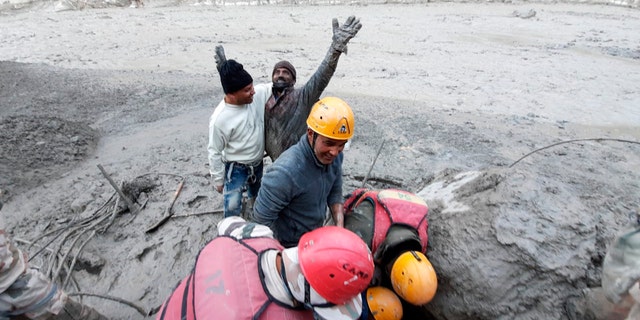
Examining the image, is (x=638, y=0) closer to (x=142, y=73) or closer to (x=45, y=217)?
(x=142, y=73)

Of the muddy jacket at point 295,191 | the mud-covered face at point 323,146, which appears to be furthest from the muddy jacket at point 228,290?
the mud-covered face at point 323,146

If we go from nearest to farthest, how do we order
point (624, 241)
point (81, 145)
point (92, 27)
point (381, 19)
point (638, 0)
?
1. point (624, 241)
2. point (81, 145)
3. point (92, 27)
4. point (381, 19)
5. point (638, 0)

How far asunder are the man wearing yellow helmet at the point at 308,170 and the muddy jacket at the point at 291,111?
1.84 ft

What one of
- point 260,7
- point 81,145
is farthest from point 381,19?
point 81,145

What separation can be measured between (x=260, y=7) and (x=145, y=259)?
19.8 m

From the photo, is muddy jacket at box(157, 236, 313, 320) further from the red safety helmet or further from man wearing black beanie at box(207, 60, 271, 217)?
man wearing black beanie at box(207, 60, 271, 217)

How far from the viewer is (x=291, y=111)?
279 centimetres

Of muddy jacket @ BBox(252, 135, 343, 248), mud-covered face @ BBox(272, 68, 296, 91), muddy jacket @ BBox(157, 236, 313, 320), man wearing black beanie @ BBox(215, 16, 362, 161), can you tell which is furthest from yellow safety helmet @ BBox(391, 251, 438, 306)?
mud-covered face @ BBox(272, 68, 296, 91)

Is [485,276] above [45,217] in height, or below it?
above

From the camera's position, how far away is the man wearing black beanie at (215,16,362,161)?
267 cm

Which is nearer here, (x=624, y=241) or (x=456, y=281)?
(x=624, y=241)

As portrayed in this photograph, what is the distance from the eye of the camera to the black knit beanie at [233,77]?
99.8 inches

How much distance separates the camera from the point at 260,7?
20.3 meters

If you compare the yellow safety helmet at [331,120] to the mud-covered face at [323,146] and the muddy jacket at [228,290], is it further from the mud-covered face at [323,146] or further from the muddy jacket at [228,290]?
the muddy jacket at [228,290]
